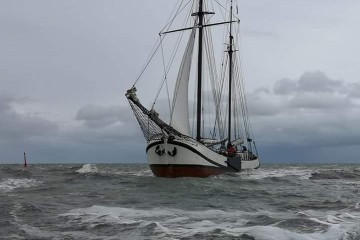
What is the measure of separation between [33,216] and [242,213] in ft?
25.4

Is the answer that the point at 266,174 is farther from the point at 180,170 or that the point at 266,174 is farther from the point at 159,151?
the point at 159,151

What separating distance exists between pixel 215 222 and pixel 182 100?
74.3ft

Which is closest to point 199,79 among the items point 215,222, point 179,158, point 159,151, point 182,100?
point 182,100

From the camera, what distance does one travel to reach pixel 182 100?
38.0 m

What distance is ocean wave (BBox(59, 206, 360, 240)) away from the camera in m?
13.7

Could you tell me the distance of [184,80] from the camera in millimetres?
38344

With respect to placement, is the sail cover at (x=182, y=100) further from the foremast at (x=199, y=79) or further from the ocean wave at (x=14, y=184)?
the ocean wave at (x=14, y=184)

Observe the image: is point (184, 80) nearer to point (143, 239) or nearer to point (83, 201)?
point (83, 201)

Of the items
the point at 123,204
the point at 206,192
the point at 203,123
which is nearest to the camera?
the point at 123,204

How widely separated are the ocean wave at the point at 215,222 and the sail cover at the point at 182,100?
18682 mm

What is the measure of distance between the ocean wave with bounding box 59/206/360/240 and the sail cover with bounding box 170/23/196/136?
61.3ft

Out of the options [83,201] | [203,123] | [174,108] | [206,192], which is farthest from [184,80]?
[83,201]

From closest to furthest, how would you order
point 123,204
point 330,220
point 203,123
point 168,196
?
point 330,220, point 123,204, point 168,196, point 203,123

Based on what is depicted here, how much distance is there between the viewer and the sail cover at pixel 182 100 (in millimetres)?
37781
